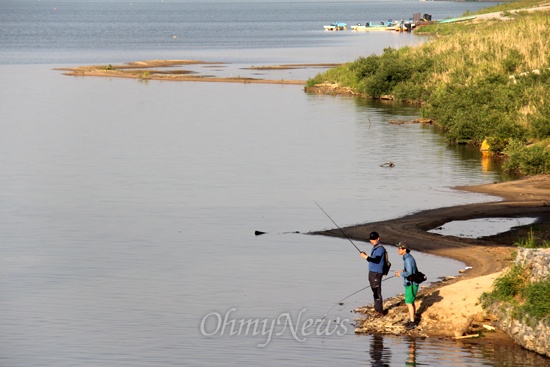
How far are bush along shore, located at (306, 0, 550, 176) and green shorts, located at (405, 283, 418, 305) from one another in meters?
20.7

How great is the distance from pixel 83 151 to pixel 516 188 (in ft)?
75.6

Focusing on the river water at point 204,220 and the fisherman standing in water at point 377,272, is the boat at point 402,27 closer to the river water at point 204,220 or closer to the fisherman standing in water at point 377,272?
the river water at point 204,220

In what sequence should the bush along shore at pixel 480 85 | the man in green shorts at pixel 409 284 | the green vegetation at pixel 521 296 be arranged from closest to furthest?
1. the green vegetation at pixel 521 296
2. the man in green shorts at pixel 409 284
3. the bush along shore at pixel 480 85

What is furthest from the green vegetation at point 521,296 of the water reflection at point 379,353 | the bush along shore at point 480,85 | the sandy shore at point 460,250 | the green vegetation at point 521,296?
the bush along shore at point 480,85

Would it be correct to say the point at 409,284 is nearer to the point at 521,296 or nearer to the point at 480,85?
the point at 521,296

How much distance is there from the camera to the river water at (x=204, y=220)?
887 inches

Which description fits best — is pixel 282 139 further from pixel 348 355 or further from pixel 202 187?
pixel 348 355

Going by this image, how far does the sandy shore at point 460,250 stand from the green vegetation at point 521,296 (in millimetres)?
567

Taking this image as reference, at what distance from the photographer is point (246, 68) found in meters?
102

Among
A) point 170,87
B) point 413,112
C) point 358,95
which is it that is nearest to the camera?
point 413,112

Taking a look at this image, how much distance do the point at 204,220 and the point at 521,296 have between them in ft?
51.3

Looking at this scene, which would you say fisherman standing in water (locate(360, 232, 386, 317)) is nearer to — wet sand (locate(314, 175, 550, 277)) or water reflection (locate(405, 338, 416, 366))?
water reflection (locate(405, 338, 416, 366))

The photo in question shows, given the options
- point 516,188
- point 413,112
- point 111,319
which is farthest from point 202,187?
point 413,112

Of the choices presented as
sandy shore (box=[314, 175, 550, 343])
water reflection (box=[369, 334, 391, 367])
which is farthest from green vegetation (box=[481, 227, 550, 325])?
water reflection (box=[369, 334, 391, 367])
